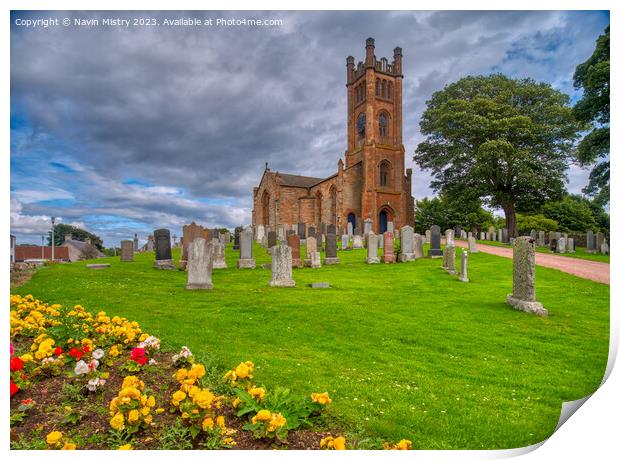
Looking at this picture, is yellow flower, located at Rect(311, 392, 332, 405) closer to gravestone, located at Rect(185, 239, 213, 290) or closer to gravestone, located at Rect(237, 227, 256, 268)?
gravestone, located at Rect(185, 239, 213, 290)

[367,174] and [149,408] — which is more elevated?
[367,174]

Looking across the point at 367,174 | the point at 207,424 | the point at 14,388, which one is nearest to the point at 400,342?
the point at 207,424

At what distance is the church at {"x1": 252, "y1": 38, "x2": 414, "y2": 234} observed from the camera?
30781 millimetres

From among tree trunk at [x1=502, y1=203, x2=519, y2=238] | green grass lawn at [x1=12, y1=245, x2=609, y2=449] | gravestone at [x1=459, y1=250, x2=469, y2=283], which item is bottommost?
green grass lawn at [x1=12, y1=245, x2=609, y2=449]

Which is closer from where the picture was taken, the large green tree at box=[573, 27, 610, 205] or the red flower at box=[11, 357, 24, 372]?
the red flower at box=[11, 357, 24, 372]

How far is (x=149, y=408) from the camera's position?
2.60m

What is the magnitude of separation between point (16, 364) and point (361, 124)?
3312 centimetres

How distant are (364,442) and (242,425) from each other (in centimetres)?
91

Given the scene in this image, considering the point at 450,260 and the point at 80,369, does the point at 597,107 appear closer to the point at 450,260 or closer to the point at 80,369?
the point at 80,369

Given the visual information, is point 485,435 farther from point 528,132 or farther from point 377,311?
point 528,132

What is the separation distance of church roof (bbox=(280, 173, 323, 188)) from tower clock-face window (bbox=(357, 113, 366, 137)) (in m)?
6.73

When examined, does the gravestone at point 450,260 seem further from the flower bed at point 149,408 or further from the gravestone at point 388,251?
the flower bed at point 149,408

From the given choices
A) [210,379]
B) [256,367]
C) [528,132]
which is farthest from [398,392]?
[528,132]

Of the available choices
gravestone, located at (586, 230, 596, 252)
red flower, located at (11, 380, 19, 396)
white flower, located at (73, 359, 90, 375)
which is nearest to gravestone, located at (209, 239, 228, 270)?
red flower, located at (11, 380, 19, 396)
